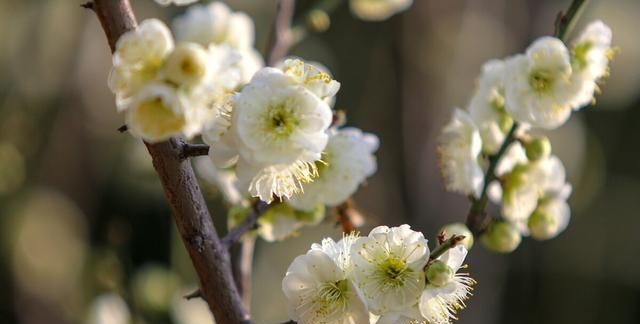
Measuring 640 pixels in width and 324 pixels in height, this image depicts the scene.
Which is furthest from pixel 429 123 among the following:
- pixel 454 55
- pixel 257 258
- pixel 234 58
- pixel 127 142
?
pixel 234 58

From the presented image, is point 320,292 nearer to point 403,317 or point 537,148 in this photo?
point 403,317

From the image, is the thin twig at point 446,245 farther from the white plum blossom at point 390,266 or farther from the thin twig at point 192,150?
the thin twig at point 192,150

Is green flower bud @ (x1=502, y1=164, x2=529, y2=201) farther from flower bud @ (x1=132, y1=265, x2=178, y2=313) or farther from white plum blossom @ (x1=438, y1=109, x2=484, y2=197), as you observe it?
flower bud @ (x1=132, y1=265, x2=178, y2=313)

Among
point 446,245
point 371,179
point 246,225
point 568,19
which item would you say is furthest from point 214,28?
point 371,179

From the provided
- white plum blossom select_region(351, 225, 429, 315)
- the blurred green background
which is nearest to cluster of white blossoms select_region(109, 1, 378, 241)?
white plum blossom select_region(351, 225, 429, 315)

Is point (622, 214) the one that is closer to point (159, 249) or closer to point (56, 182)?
point (159, 249)
